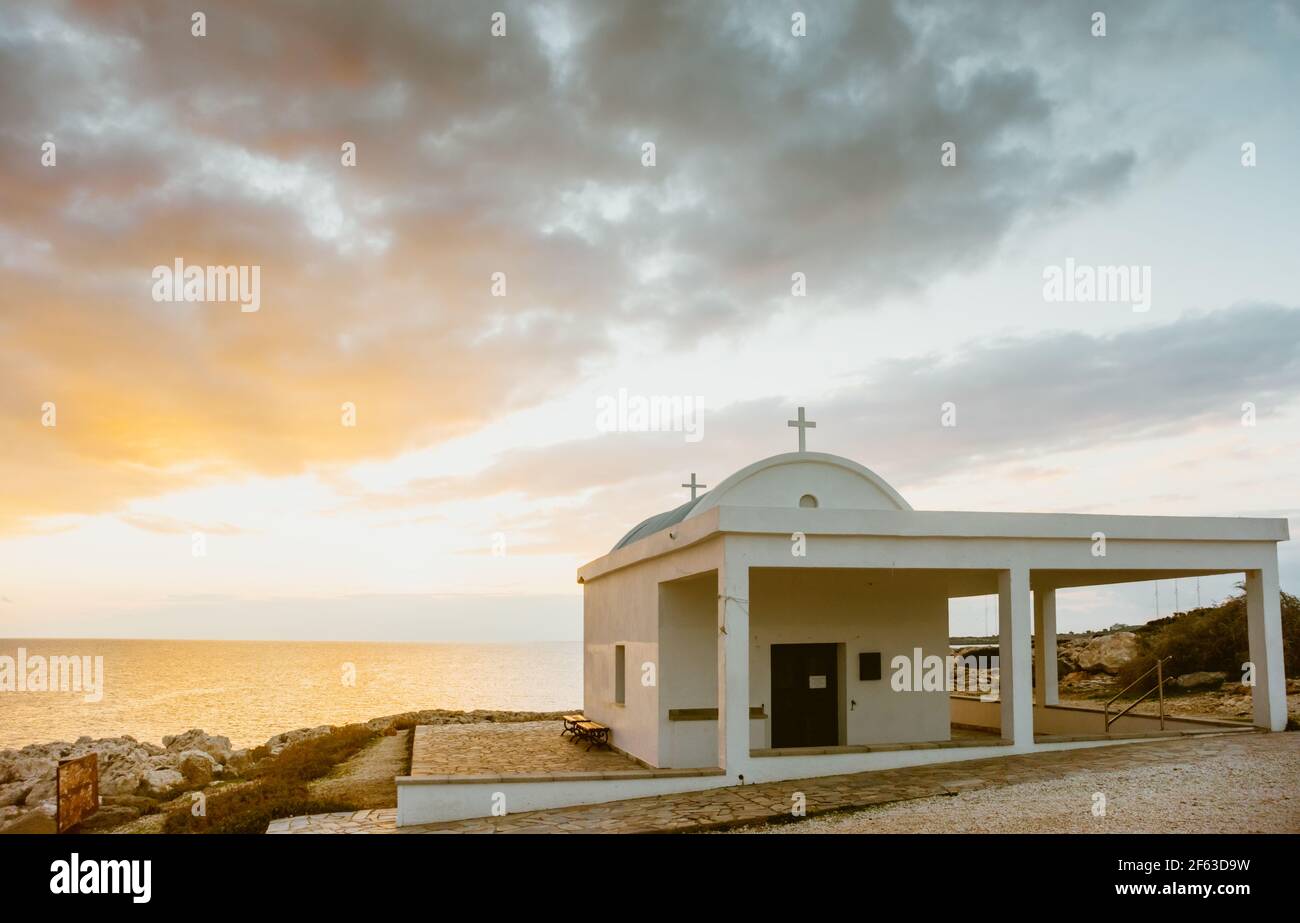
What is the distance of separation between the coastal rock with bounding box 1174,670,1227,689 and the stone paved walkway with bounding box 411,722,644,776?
538 inches

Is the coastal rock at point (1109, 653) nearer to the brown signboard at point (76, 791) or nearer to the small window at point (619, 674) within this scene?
the small window at point (619, 674)

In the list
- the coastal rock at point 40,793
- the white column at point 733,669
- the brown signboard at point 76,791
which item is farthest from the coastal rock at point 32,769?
the white column at point 733,669

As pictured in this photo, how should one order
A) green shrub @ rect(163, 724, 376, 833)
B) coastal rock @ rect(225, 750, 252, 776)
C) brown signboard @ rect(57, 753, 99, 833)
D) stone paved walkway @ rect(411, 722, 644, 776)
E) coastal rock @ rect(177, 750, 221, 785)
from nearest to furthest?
green shrub @ rect(163, 724, 376, 833) → brown signboard @ rect(57, 753, 99, 833) → stone paved walkway @ rect(411, 722, 644, 776) → coastal rock @ rect(177, 750, 221, 785) → coastal rock @ rect(225, 750, 252, 776)

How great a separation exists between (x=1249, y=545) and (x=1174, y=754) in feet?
13.0

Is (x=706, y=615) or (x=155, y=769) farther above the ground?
(x=706, y=615)

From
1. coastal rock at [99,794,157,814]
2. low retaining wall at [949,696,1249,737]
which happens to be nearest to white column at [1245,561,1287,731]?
low retaining wall at [949,696,1249,737]

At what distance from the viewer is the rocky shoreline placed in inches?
680

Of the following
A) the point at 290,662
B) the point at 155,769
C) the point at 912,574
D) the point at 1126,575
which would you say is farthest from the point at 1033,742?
the point at 290,662

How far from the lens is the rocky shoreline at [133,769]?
17266mm

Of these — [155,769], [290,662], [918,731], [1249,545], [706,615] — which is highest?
[1249,545]

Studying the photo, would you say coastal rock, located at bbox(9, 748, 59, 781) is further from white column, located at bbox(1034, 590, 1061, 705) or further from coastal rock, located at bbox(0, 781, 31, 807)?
white column, located at bbox(1034, 590, 1061, 705)

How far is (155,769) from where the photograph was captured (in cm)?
2111
